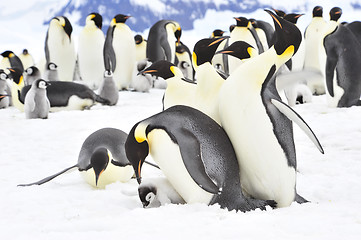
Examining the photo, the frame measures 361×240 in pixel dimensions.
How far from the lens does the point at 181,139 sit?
1984mm

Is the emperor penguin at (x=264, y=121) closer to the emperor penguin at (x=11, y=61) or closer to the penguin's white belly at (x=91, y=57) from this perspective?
the penguin's white belly at (x=91, y=57)

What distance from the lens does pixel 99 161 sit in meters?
2.67

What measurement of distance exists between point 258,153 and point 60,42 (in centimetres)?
748

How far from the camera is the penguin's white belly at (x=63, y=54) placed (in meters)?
8.92

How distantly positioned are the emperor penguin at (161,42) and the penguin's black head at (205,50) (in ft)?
21.8

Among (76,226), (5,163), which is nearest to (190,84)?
(76,226)

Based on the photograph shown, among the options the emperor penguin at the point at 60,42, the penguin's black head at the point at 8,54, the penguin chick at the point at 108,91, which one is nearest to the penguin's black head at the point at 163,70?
the penguin chick at the point at 108,91

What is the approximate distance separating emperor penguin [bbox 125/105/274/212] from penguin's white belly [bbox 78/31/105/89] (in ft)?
22.9

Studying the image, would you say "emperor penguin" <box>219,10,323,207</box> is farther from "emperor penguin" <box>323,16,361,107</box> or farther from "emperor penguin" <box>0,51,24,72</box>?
"emperor penguin" <box>0,51,24,72</box>

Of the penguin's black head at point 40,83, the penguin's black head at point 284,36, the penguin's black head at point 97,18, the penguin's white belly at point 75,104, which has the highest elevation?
the penguin's black head at point 284,36

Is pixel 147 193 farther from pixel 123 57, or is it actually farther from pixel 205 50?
pixel 123 57

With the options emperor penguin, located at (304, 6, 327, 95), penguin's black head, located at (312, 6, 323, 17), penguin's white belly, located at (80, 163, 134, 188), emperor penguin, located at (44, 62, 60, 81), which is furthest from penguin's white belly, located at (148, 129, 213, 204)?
penguin's black head, located at (312, 6, 323, 17)

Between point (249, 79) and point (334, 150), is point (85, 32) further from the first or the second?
point (249, 79)

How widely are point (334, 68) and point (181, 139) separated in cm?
355
